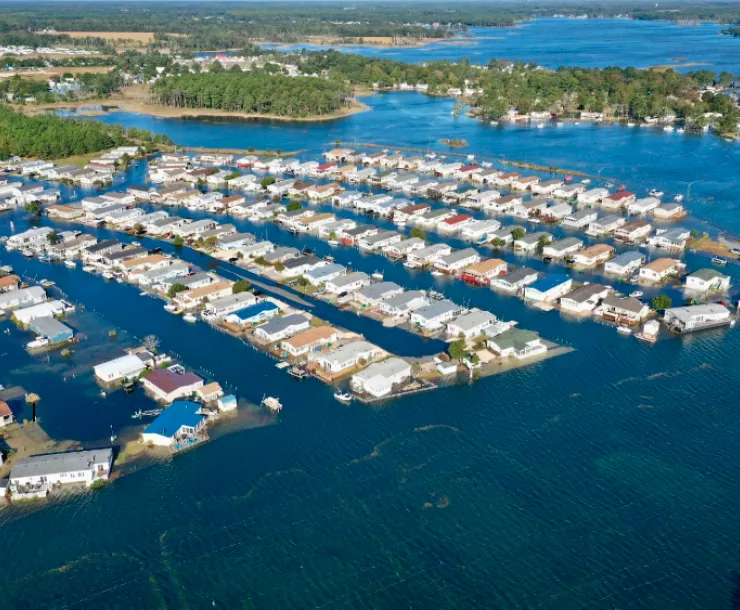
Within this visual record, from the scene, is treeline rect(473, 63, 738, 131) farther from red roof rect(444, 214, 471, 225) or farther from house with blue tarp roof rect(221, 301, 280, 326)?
house with blue tarp roof rect(221, 301, 280, 326)

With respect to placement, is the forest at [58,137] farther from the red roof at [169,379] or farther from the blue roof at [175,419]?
the blue roof at [175,419]

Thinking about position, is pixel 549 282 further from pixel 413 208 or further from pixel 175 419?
pixel 175 419

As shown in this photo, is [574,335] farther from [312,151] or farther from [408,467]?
[312,151]

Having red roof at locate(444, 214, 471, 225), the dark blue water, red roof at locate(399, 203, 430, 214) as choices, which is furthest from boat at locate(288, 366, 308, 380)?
the dark blue water

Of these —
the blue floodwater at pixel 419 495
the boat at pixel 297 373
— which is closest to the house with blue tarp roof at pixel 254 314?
the blue floodwater at pixel 419 495

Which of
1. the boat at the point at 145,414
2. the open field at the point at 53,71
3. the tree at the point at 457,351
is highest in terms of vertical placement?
the open field at the point at 53,71

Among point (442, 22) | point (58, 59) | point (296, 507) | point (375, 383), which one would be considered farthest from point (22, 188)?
point (442, 22)
